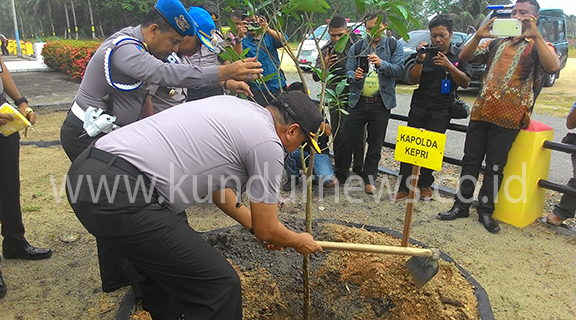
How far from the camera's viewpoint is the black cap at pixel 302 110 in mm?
1731

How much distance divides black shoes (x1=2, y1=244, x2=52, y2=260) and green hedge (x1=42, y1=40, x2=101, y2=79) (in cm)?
982

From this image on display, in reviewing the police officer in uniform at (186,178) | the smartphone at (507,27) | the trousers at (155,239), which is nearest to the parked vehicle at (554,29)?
the smartphone at (507,27)

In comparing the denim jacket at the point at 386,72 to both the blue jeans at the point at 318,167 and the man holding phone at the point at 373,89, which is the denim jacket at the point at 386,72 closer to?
the man holding phone at the point at 373,89

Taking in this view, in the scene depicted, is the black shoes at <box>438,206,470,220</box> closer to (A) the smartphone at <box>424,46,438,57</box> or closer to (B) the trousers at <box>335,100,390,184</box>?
(B) the trousers at <box>335,100,390,184</box>

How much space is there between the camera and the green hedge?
12.2 m

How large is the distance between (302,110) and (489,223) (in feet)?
8.52

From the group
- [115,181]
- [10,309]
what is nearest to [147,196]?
[115,181]

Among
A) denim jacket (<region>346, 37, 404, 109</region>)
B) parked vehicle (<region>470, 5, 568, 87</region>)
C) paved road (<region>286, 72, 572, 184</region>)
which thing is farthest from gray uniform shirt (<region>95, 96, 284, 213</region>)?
parked vehicle (<region>470, 5, 568, 87</region>)

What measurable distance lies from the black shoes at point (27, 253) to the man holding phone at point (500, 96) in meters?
3.35

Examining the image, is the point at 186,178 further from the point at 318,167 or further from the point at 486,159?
the point at 318,167

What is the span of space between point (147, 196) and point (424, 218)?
2861 millimetres

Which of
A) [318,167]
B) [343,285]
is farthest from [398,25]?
[318,167]

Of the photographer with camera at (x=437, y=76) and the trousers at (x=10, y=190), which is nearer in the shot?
the trousers at (x=10, y=190)

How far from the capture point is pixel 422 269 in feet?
7.48
